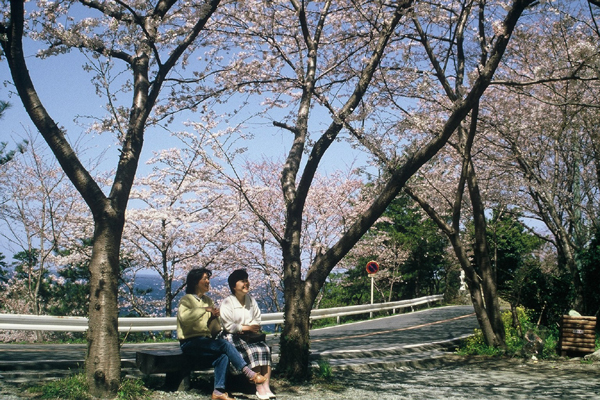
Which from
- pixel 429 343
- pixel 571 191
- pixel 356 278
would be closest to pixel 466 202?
pixel 571 191

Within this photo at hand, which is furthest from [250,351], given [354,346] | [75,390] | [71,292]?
[71,292]

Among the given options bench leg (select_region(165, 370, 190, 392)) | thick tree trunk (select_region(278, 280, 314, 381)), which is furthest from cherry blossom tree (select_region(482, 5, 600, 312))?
bench leg (select_region(165, 370, 190, 392))

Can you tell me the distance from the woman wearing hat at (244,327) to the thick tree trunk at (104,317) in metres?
1.31

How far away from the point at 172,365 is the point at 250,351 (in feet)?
3.10

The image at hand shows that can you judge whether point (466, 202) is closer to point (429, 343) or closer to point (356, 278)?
point (429, 343)

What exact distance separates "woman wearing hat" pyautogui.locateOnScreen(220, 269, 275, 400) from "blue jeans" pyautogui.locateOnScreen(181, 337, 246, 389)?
23cm

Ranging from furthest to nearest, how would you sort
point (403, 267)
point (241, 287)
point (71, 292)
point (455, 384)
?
point (403, 267) < point (71, 292) < point (455, 384) < point (241, 287)

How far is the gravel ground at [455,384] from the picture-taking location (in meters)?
6.39

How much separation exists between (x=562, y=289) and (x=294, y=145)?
798 cm

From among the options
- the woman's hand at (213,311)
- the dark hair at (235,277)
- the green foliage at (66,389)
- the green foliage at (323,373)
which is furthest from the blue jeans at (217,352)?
the green foliage at (323,373)

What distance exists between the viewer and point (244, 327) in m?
6.17

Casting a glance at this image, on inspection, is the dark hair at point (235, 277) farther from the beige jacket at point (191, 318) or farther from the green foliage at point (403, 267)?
the green foliage at point (403, 267)

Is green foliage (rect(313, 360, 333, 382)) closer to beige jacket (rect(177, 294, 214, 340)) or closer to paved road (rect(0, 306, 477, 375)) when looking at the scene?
paved road (rect(0, 306, 477, 375))

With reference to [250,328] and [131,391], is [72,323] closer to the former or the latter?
[131,391]
